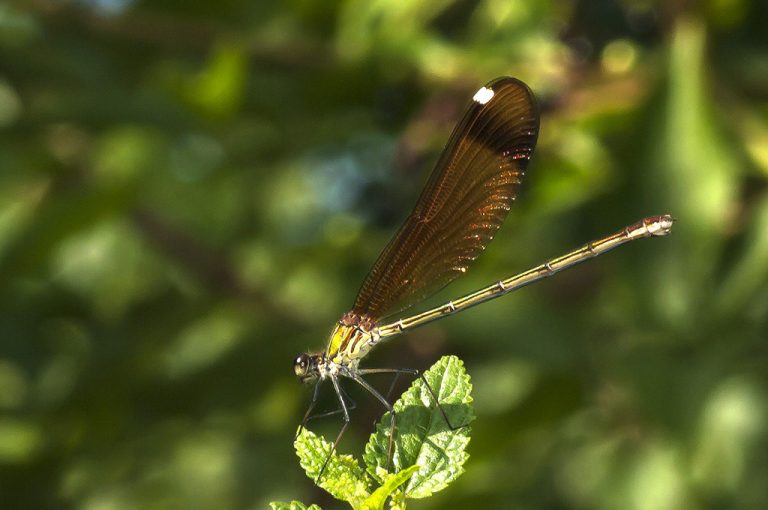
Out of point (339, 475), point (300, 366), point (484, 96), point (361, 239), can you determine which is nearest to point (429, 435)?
point (339, 475)

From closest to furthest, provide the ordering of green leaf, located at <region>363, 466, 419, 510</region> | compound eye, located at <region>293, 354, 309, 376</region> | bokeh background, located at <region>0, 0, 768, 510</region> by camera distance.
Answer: green leaf, located at <region>363, 466, 419, 510</region> → compound eye, located at <region>293, 354, 309, 376</region> → bokeh background, located at <region>0, 0, 768, 510</region>

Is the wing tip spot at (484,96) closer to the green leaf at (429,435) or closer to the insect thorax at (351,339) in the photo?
the insect thorax at (351,339)

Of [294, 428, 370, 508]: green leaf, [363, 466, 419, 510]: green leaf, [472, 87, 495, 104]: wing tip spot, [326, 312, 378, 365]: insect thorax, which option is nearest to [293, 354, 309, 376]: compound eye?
[326, 312, 378, 365]: insect thorax

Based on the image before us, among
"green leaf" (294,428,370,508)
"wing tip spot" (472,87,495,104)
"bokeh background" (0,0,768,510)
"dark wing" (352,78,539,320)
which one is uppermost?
"bokeh background" (0,0,768,510)

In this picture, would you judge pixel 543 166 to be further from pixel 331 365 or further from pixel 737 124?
pixel 331 365

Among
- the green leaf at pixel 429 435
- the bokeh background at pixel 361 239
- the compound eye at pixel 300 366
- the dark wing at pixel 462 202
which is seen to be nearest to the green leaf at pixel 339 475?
the green leaf at pixel 429 435

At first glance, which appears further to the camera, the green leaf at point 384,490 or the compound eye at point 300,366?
the compound eye at point 300,366

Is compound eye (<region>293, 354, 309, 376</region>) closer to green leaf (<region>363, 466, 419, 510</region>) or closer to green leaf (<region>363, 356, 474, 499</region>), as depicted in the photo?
green leaf (<region>363, 356, 474, 499</region>)
